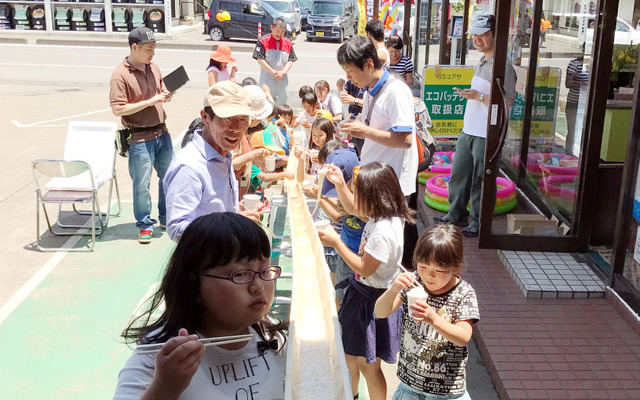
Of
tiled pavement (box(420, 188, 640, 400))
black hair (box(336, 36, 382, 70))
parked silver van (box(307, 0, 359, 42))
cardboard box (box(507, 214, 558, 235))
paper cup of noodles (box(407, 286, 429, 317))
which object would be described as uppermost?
parked silver van (box(307, 0, 359, 42))

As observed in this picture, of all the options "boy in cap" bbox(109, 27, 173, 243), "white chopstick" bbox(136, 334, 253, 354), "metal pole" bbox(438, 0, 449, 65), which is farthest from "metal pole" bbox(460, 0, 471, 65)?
"white chopstick" bbox(136, 334, 253, 354)

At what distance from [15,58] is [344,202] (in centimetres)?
2105

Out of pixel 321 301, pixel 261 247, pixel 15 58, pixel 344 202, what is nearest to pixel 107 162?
pixel 344 202

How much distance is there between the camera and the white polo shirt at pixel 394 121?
4891 mm

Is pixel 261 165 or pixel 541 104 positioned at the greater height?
pixel 541 104

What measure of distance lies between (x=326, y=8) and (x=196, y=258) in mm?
28445

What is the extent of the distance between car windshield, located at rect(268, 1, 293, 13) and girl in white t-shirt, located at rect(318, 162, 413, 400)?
85.8 ft

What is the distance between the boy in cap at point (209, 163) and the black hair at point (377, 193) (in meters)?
0.72

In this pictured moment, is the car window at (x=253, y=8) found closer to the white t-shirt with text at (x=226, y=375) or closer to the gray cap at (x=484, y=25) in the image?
the gray cap at (x=484, y=25)

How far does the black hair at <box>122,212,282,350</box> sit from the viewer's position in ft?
6.07

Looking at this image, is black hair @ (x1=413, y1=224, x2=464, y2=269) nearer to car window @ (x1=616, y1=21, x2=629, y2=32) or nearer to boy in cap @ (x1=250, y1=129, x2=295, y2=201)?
boy in cap @ (x1=250, y1=129, x2=295, y2=201)

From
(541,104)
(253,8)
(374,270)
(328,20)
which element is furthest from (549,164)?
(328,20)

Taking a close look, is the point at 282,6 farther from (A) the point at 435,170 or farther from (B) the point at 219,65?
(A) the point at 435,170

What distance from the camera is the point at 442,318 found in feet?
10.1
